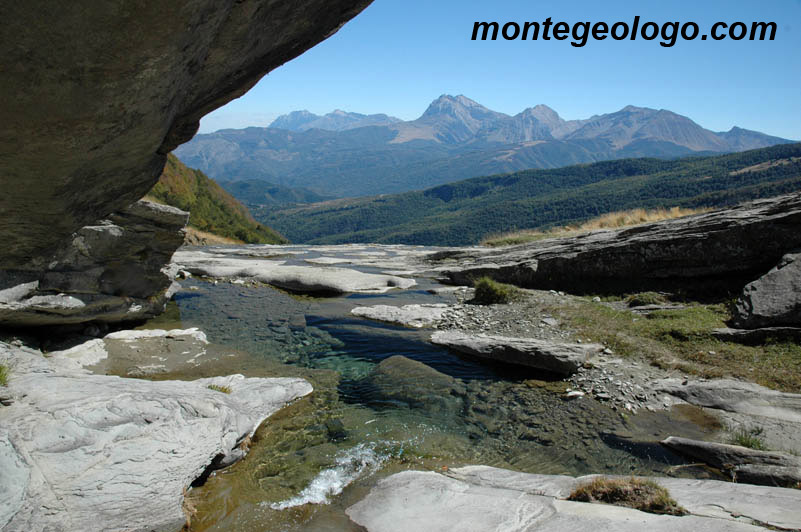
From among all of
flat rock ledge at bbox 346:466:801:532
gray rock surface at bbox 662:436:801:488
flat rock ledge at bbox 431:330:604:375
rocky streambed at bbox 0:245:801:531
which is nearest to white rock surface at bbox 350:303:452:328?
rocky streambed at bbox 0:245:801:531

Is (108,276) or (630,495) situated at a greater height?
(108,276)

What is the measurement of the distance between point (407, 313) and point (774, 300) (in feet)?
41.7

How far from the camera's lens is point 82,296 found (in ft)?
43.9

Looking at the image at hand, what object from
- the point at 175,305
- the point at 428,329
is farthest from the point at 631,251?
the point at 175,305

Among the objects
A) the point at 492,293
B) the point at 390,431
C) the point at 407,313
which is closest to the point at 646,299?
the point at 492,293

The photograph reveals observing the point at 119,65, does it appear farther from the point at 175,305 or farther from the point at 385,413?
the point at 175,305

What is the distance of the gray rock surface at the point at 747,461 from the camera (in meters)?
6.51

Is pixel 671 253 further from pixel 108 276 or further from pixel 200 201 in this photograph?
→ pixel 200 201

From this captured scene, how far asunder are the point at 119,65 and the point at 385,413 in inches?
354

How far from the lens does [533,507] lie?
19.1 ft

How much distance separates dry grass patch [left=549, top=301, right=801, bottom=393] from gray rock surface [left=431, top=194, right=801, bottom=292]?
8.38ft

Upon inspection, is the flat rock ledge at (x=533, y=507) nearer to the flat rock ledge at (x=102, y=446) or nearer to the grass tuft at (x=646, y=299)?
the flat rock ledge at (x=102, y=446)

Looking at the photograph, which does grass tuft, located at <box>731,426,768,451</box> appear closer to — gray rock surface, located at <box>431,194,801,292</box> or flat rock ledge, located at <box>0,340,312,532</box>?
gray rock surface, located at <box>431,194,801,292</box>

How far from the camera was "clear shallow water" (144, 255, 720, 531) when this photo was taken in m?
7.12
